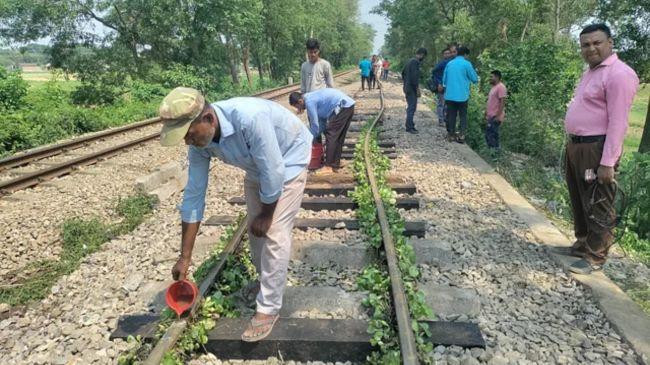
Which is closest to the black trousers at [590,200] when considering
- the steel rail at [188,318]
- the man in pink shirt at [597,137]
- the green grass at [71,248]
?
the man in pink shirt at [597,137]

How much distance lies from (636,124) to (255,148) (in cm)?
3011

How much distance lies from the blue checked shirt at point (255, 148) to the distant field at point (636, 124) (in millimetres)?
12718

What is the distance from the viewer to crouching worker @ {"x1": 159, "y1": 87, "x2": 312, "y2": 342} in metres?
2.53

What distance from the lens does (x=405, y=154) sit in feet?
28.6

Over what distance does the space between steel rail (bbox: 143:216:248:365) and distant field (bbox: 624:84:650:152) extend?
1255 centimetres

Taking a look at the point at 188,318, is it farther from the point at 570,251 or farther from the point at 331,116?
the point at 331,116

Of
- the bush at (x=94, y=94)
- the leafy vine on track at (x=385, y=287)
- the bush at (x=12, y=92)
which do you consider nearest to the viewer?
the leafy vine on track at (x=385, y=287)

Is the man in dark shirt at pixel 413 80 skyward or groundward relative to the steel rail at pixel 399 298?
skyward

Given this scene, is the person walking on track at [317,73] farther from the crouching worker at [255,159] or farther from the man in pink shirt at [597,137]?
the crouching worker at [255,159]

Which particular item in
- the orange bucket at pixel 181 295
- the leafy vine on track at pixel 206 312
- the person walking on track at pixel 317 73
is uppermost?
the person walking on track at pixel 317 73

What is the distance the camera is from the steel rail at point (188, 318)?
2.70 m

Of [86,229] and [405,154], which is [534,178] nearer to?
[405,154]

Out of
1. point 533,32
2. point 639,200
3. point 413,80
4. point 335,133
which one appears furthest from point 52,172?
point 533,32

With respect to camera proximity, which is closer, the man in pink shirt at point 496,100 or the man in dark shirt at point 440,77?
the man in pink shirt at point 496,100
